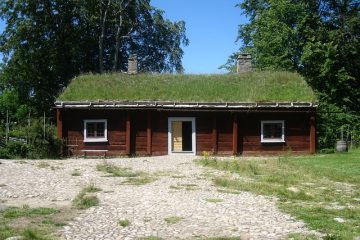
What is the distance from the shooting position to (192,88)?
27688 millimetres

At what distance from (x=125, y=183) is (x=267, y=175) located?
487cm

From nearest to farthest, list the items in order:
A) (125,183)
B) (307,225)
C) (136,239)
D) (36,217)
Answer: (136,239)
(307,225)
(36,217)
(125,183)

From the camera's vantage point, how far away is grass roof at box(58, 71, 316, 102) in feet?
86.4

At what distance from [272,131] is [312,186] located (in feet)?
41.7

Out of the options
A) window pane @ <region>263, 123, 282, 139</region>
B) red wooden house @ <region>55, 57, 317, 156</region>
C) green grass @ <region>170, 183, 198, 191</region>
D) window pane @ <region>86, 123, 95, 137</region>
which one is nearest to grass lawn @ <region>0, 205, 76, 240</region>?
green grass @ <region>170, 183, 198, 191</region>

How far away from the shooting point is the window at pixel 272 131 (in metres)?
26.4

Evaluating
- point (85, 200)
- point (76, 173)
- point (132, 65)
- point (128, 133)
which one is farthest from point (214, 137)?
point (85, 200)

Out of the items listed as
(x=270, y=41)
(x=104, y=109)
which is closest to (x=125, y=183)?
(x=104, y=109)

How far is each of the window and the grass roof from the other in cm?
134

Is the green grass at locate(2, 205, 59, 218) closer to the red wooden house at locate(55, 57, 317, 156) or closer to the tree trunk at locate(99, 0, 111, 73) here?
the red wooden house at locate(55, 57, 317, 156)

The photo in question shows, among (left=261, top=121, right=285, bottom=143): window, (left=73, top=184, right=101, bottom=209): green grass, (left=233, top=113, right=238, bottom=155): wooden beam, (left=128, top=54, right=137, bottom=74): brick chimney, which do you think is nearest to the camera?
(left=73, top=184, right=101, bottom=209): green grass

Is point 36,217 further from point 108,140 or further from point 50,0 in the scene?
point 50,0

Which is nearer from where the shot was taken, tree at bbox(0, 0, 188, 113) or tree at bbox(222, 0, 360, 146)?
tree at bbox(222, 0, 360, 146)

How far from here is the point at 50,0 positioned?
135 ft
